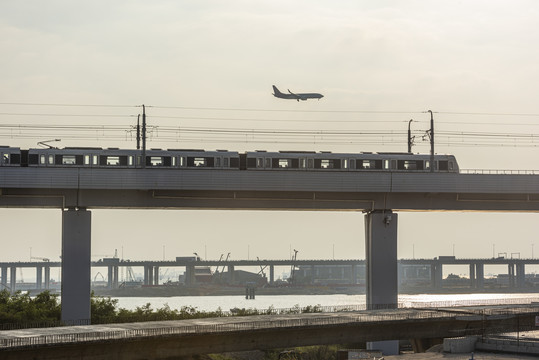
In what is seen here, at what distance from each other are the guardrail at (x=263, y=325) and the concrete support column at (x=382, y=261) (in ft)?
7.50

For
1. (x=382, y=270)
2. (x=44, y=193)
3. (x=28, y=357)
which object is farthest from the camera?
(x=382, y=270)

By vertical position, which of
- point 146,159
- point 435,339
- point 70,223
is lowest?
point 435,339

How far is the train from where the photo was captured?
3834 inches

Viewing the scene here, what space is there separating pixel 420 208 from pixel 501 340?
29398mm

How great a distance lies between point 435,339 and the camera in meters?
92.8

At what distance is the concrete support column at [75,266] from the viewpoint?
3639 inches

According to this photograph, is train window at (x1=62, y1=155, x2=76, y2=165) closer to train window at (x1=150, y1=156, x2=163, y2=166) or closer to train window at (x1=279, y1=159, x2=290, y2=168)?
train window at (x1=150, y1=156, x2=163, y2=166)

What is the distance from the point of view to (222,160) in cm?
10125

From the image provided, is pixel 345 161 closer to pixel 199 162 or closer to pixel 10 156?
pixel 199 162

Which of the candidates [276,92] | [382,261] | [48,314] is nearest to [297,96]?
[276,92]

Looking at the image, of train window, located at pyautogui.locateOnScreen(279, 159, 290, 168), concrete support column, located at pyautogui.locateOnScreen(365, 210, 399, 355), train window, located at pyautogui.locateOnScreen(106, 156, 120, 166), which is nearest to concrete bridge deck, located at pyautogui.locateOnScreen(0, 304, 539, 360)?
concrete support column, located at pyautogui.locateOnScreen(365, 210, 399, 355)

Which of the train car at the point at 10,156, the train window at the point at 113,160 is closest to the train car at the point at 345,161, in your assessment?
the train window at the point at 113,160

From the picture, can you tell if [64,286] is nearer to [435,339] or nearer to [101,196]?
[101,196]

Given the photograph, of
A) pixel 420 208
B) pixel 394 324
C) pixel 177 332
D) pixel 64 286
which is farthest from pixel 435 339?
pixel 64 286
